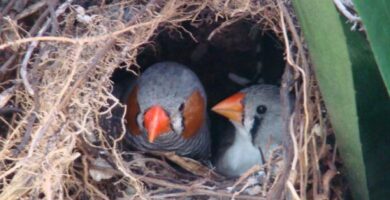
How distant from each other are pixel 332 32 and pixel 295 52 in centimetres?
42

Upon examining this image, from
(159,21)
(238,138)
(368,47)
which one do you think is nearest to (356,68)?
(368,47)

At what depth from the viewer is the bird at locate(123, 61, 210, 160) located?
243 cm

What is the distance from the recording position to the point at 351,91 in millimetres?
1680

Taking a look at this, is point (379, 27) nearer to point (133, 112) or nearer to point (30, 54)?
point (30, 54)

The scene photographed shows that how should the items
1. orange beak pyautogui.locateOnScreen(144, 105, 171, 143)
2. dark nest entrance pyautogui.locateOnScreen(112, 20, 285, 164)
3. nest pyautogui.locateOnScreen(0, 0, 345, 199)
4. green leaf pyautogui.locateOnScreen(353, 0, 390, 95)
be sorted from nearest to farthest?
1. green leaf pyautogui.locateOnScreen(353, 0, 390, 95)
2. nest pyautogui.locateOnScreen(0, 0, 345, 199)
3. orange beak pyautogui.locateOnScreen(144, 105, 171, 143)
4. dark nest entrance pyautogui.locateOnScreen(112, 20, 285, 164)

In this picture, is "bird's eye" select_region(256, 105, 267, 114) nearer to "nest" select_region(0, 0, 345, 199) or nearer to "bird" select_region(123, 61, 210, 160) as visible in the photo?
"bird" select_region(123, 61, 210, 160)

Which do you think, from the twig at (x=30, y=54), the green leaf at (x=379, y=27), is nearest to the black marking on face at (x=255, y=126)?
the twig at (x=30, y=54)

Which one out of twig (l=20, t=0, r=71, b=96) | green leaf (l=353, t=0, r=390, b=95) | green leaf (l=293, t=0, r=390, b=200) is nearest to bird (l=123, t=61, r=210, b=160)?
twig (l=20, t=0, r=71, b=96)

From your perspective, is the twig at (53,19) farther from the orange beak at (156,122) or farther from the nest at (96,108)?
the orange beak at (156,122)

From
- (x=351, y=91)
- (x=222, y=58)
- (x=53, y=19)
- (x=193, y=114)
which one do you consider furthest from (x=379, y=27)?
(x=222, y=58)

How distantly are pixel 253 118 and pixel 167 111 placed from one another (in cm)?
29

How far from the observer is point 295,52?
2.06m

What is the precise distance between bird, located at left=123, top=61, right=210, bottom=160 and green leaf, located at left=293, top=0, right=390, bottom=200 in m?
0.74

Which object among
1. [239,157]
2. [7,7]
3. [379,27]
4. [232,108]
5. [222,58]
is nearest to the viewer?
[379,27]
